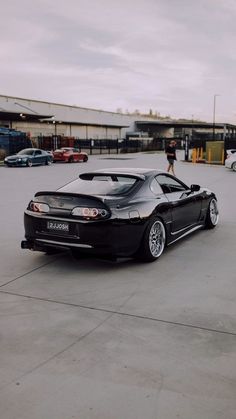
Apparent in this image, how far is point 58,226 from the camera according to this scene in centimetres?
609

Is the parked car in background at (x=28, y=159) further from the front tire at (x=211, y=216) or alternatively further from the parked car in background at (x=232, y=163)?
the front tire at (x=211, y=216)

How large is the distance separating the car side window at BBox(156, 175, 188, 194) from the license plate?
76.8 inches

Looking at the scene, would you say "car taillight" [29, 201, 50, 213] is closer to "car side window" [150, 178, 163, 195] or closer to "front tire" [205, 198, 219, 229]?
"car side window" [150, 178, 163, 195]

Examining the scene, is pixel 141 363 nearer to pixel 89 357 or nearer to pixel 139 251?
pixel 89 357

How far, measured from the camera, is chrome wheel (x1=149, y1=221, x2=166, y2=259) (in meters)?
→ 6.45

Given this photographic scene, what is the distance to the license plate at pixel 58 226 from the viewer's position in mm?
6020

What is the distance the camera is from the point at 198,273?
19.6ft

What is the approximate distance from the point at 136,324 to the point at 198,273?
190 cm

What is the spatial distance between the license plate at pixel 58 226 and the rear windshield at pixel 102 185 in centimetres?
57

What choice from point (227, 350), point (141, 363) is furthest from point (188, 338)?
point (141, 363)

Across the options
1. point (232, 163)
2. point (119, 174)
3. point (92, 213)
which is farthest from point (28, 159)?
point (92, 213)

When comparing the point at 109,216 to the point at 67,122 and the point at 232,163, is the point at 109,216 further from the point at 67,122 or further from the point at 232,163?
the point at 67,122

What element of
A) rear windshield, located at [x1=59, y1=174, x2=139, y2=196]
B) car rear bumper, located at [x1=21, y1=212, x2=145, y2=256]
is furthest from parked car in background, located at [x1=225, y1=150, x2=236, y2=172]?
car rear bumper, located at [x1=21, y1=212, x2=145, y2=256]

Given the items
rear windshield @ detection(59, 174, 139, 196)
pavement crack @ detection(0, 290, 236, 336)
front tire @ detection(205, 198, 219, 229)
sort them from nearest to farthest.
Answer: pavement crack @ detection(0, 290, 236, 336)
rear windshield @ detection(59, 174, 139, 196)
front tire @ detection(205, 198, 219, 229)
